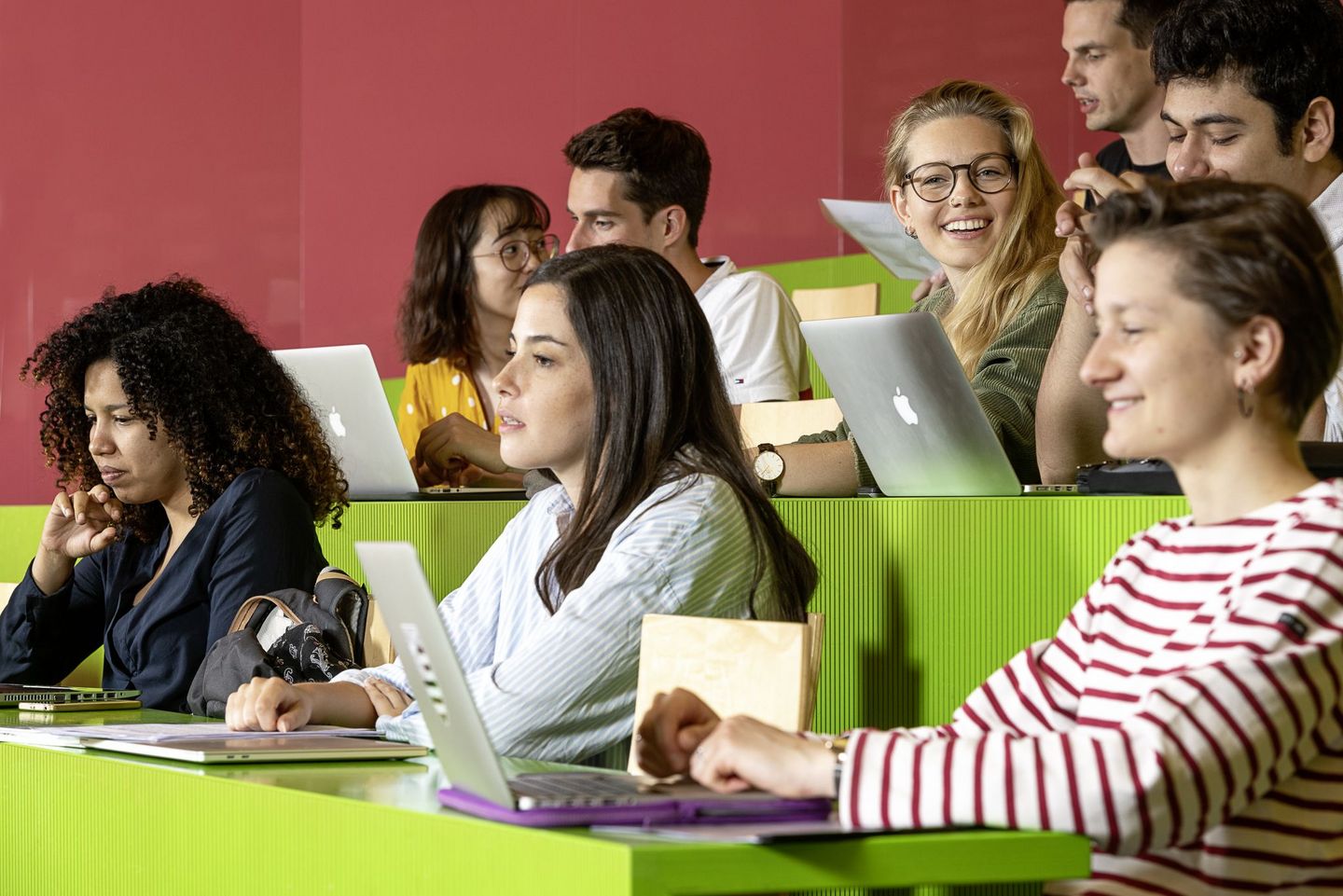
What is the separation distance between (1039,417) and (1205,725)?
3.63ft

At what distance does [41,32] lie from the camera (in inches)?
224

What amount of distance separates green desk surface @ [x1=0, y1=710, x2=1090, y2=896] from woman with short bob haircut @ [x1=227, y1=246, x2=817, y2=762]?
0.21 m

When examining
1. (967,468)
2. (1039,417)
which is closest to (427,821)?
(967,468)

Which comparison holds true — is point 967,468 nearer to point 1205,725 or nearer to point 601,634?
point 601,634

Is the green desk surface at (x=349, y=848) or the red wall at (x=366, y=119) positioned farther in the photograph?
the red wall at (x=366, y=119)

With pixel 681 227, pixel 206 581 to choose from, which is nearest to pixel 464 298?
pixel 681 227

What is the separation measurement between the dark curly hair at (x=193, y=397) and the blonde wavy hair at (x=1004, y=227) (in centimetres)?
103

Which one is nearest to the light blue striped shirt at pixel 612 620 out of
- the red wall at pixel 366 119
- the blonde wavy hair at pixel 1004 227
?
the blonde wavy hair at pixel 1004 227

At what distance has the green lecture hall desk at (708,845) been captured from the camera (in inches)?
39.0

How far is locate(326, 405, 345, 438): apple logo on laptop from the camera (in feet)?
9.92

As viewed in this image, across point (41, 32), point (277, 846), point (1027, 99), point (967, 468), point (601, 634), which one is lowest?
point (277, 846)

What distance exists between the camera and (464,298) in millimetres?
3799

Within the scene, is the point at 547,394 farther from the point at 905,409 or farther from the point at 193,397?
the point at 193,397

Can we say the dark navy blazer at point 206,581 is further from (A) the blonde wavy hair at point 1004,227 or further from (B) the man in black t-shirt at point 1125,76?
(B) the man in black t-shirt at point 1125,76
